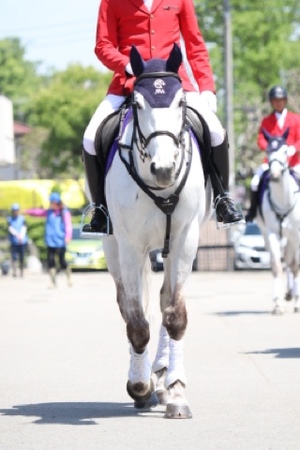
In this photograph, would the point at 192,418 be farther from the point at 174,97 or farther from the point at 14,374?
the point at 14,374

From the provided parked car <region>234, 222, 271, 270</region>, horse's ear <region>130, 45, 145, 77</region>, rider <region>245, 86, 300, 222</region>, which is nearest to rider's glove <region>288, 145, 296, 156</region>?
rider <region>245, 86, 300, 222</region>

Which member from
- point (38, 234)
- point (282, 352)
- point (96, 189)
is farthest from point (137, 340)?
point (38, 234)

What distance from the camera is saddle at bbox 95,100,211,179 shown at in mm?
9836

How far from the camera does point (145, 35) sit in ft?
33.1

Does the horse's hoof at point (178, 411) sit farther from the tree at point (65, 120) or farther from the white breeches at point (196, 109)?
the tree at point (65, 120)

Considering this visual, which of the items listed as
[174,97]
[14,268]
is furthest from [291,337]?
[14,268]

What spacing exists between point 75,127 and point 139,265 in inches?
3143

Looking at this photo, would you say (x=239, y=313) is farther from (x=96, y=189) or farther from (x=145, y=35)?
(x=145, y=35)

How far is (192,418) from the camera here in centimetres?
905

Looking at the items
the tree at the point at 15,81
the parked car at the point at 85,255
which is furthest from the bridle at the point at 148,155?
the tree at the point at 15,81

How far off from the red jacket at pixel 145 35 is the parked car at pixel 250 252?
97.5 ft

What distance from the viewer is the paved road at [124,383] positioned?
27.0 ft

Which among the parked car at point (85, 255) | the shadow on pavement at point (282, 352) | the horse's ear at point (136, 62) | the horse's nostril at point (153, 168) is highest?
the horse's ear at point (136, 62)

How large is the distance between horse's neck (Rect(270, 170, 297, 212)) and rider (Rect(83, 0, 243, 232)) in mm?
9570
